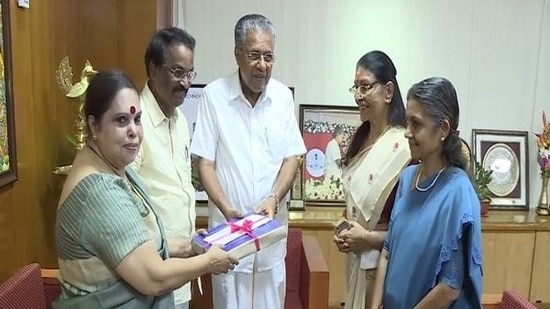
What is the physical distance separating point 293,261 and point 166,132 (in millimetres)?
1218

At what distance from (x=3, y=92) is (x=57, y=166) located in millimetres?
621

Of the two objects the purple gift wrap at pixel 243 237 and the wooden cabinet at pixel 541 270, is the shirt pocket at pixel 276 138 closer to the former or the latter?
the purple gift wrap at pixel 243 237

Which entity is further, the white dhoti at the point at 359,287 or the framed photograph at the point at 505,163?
the framed photograph at the point at 505,163

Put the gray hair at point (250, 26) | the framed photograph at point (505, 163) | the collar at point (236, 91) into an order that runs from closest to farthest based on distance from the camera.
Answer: the gray hair at point (250, 26)
the collar at point (236, 91)
the framed photograph at point (505, 163)

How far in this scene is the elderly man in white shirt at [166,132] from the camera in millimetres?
1723

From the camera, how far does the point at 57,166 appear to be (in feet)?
7.60

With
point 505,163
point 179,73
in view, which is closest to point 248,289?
point 179,73

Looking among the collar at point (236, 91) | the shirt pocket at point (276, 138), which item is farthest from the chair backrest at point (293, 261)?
the collar at point (236, 91)

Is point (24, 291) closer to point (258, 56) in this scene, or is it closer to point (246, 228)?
point (246, 228)

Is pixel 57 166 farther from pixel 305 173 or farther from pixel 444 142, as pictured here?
pixel 444 142

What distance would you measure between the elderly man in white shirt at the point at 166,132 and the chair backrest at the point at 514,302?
3.69 ft

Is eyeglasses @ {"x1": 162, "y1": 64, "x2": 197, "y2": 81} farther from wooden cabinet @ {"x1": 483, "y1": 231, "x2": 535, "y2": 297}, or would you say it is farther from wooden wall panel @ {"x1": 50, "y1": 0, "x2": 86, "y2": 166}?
wooden cabinet @ {"x1": 483, "y1": 231, "x2": 535, "y2": 297}

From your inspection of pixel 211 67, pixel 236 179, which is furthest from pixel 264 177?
pixel 211 67

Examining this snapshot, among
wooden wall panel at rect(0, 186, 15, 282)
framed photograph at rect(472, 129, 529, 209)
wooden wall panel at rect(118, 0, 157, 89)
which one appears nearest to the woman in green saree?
wooden wall panel at rect(0, 186, 15, 282)
